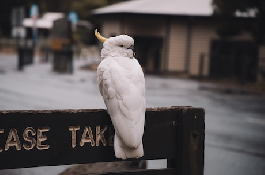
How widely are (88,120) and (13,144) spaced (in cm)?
43

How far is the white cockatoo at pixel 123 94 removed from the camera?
2627 mm

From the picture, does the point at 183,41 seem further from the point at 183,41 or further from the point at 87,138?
the point at 87,138

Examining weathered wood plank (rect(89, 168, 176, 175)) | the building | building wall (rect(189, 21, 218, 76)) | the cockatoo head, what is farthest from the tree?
weathered wood plank (rect(89, 168, 176, 175))

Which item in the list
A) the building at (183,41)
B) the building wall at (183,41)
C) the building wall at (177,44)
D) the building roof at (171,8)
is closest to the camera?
the building at (183,41)

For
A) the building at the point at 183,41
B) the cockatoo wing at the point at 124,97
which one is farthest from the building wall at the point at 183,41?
the cockatoo wing at the point at 124,97

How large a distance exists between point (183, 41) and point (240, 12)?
5.47 m

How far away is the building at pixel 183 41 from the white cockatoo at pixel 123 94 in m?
20.0

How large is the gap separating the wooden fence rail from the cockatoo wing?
10cm

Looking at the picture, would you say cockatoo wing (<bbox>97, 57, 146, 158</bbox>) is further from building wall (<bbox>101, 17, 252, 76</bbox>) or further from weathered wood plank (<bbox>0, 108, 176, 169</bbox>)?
building wall (<bbox>101, 17, 252, 76</bbox>)

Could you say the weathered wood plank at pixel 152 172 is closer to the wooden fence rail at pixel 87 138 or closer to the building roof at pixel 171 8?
the wooden fence rail at pixel 87 138

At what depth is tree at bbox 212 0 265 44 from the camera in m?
18.1

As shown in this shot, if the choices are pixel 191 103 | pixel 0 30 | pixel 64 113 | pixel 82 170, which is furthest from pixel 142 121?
pixel 0 30

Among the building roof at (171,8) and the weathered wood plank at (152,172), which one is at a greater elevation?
the building roof at (171,8)

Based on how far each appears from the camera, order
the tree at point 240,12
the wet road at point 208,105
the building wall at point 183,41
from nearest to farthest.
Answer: the wet road at point 208,105 < the tree at point 240,12 < the building wall at point 183,41
